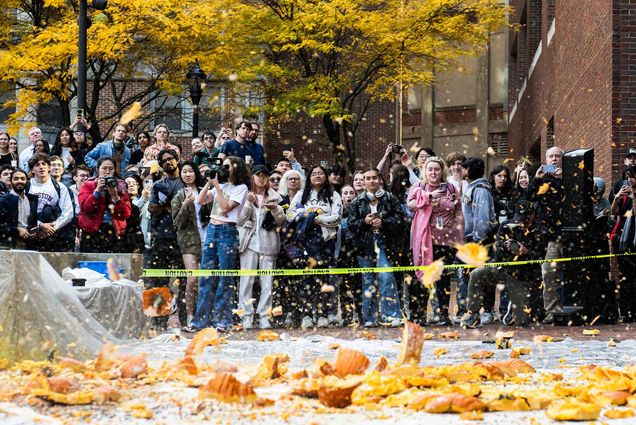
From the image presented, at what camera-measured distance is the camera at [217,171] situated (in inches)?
519

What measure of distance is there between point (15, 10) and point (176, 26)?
19.1ft

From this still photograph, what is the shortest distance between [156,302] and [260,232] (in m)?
2.01

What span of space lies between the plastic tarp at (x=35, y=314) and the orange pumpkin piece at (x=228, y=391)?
279 cm

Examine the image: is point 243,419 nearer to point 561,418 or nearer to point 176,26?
point 561,418

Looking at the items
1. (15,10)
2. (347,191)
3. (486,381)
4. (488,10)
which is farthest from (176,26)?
(486,381)

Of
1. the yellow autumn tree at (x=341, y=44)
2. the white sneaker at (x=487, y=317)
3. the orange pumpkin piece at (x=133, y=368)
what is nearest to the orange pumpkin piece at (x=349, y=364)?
the orange pumpkin piece at (x=133, y=368)

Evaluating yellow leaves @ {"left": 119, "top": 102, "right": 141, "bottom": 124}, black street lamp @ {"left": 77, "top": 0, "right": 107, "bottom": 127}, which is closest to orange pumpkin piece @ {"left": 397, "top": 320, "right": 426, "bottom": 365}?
yellow leaves @ {"left": 119, "top": 102, "right": 141, "bottom": 124}

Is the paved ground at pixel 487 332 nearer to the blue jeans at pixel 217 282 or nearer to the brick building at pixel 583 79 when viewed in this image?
the blue jeans at pixel 217 282

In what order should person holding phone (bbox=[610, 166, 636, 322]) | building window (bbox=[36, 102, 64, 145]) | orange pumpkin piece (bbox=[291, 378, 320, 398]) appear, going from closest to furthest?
1. orange pumpkin piece (bbox=[291, 378, 320, 398])
2. person holding phone (bbox=[610, 166, 636, 322])
3. building window (bbox=[36, 102, 64, 145])

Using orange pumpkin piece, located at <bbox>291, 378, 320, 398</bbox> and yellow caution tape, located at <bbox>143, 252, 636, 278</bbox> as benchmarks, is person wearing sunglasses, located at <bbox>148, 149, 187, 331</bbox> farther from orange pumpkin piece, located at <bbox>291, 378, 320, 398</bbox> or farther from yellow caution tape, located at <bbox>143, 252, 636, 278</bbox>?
orange pumpkin piece, located at <bbox>291, 378, 320, 398</bbox>

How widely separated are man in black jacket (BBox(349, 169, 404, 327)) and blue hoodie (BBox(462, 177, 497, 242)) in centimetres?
79

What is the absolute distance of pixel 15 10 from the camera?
33.0 metres

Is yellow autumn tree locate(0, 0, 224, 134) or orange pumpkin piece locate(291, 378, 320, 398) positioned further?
yellow autumn tree locate(0, 0, 224, 134)

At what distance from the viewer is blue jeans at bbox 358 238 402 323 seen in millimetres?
13516
